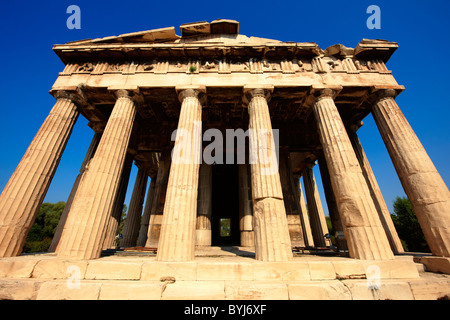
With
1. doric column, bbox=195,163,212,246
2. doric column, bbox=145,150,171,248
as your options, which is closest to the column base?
doric column, bbox=195,163,212,246

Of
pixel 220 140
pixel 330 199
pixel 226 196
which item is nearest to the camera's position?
pixel 330 199

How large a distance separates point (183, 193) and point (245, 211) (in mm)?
4986

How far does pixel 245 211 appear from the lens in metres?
10.5

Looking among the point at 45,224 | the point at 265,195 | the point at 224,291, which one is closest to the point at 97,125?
the point at 265,195

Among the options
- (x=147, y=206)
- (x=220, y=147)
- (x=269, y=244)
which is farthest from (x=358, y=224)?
(x=147, y=206)

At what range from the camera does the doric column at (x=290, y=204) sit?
11305mm

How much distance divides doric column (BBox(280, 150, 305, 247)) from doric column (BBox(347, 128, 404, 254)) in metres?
4.03

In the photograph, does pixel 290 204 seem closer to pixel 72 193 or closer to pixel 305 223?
pixel 305 223

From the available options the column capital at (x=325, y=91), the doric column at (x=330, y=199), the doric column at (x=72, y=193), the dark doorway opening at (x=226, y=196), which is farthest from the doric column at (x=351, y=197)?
the doric column at (x=72, y=193)

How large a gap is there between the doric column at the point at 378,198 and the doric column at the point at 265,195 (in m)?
6.90

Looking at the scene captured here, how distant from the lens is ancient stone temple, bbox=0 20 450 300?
6.40 m

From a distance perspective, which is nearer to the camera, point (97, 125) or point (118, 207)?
point (97, 125)

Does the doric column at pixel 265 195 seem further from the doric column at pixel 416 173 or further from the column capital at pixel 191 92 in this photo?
the doric column at pixel 416 173

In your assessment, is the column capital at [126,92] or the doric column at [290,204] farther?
the doric column at [290,204]
